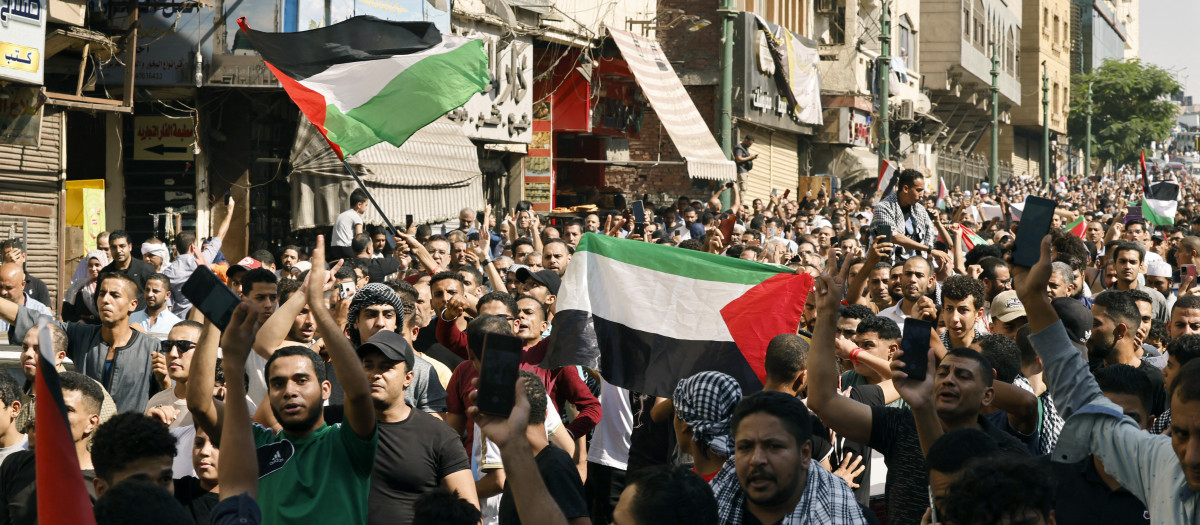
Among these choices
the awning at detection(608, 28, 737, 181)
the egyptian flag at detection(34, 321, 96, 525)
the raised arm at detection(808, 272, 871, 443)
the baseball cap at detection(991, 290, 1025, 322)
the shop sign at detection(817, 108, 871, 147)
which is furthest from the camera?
the shop sign at detection(817, 108, 871, 147)

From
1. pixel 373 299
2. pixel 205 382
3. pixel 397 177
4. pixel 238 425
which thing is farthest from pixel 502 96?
pixel 238 425

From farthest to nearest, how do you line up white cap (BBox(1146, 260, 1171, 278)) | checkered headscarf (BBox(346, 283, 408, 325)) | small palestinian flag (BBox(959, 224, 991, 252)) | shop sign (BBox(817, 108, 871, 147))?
shop sign (BBox(817, 108, 871, 147)), small palestinian flag (BBox(959, 224, 991, 252)), white cap (BBox(1146, 260, 1171, 278)), checkered headscarf (BBox(346, 283, 408, 325))

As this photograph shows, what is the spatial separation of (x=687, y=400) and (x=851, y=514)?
3.05ft

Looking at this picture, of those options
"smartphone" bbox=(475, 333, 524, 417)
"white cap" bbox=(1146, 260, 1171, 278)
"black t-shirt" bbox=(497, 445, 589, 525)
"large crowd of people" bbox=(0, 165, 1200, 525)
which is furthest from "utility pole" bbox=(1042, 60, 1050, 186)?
"smartphone" bbox=(475, 333, 524, 417)

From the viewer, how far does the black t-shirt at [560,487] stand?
443 cm

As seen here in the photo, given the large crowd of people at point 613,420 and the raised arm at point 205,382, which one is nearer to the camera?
the large crowd of people at point 613,420

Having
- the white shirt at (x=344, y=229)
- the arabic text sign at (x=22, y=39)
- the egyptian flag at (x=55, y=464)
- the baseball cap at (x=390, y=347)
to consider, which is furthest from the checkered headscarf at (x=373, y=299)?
the arabic text sign at (x=22, y=39)

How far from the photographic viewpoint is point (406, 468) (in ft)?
16.2

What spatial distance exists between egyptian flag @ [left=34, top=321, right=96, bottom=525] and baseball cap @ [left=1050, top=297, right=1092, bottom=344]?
4.81 metres

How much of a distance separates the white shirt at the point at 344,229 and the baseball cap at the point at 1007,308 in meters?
9.23

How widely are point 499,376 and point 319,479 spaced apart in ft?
4.83

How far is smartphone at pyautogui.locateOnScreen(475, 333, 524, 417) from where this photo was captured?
3381mm

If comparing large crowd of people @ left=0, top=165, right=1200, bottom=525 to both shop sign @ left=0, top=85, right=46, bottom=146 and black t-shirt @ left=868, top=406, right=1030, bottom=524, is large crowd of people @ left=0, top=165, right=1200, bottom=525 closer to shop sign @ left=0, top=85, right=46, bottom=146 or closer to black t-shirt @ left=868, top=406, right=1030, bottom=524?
black t-shirt @ left=868, top=406, right=1030, bottom=524

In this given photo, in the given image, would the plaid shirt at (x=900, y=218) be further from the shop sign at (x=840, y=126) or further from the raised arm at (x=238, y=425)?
the shop sign at (x=840, y=126)
